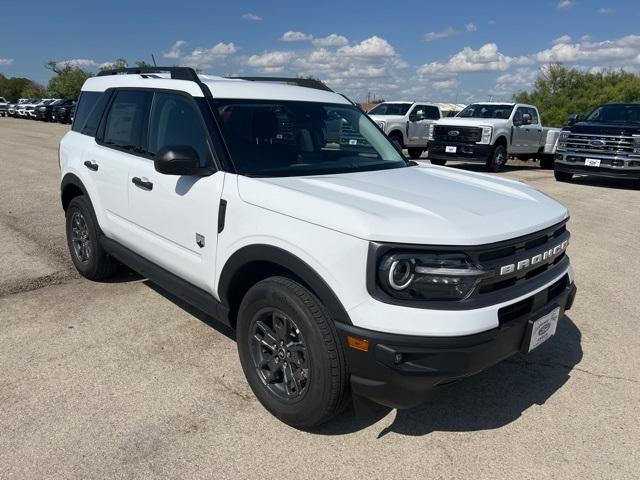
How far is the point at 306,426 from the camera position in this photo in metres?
2.85

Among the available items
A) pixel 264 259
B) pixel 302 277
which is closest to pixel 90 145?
pixel 264 259

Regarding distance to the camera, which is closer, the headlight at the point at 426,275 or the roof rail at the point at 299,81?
the headlight at the point at 426,275

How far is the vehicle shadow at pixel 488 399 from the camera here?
3.03 m

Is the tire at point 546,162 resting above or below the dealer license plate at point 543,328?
below

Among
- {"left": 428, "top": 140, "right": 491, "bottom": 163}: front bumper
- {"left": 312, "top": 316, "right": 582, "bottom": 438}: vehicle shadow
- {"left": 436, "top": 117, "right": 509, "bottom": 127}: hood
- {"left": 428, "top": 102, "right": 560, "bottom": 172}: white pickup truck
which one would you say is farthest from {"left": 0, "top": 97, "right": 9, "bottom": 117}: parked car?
{"left": 312, "top": 316, "right": 582, "bottom": 438}: vehicle shadow

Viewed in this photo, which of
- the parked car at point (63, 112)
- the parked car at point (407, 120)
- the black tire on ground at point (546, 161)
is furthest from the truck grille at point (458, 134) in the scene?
→ the parked car at point (63, 112)

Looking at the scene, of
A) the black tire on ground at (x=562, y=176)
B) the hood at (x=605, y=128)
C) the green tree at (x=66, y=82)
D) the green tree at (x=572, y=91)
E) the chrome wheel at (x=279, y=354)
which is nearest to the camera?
the chrome wheel at (x=279, y=354)

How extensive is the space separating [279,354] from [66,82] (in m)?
77.4

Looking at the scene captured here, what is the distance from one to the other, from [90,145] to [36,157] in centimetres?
1253

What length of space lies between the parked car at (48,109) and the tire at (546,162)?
33.0 m

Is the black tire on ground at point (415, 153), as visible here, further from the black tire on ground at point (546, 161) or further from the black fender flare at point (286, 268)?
the black fender flare at point (286, 268)

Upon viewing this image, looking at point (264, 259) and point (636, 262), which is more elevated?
point (264, 259)

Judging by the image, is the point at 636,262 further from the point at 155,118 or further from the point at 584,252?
the point at 155,118

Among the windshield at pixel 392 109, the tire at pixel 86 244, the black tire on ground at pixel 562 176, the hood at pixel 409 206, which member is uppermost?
the windshield at pixel 392 109
